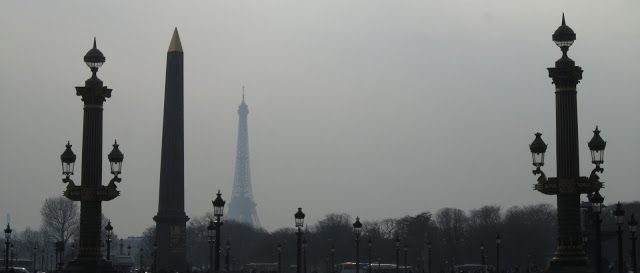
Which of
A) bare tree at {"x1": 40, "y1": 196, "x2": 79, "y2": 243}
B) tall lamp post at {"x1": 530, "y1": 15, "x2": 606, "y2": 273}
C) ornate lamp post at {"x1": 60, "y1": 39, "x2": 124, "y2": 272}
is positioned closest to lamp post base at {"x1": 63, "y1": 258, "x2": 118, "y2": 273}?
ornate lamp post at {"x1": 60, "y1": 39, "x2": 124, "y2": 272}

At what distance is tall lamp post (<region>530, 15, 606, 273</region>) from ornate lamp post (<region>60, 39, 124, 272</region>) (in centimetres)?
1188

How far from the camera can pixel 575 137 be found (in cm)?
3008

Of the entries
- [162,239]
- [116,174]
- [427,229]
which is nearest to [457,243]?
[427,229]

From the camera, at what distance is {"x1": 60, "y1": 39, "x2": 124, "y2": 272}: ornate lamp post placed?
117 ft

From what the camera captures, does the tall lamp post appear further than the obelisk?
No

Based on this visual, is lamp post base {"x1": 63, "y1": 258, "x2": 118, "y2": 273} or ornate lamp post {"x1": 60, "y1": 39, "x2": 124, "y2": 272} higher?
ornate lamp post {"x1": 60, "y1": 39, "x2": 124, "y2": 272}

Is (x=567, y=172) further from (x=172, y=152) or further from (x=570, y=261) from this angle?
(x=172, y=152)

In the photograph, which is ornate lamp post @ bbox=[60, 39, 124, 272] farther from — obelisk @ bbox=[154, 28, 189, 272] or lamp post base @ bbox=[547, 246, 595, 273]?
obelisk @ bbox=[154, 28, 189, 272]

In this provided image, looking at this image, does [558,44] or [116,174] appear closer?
[558,44]

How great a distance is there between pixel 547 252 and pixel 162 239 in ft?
218

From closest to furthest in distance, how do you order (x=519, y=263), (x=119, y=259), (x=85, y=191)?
(x=85, y=191), (x=119, y=259), (x=519, y=263)

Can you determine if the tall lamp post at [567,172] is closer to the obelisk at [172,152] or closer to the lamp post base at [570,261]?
the lamp post base at [570,261]

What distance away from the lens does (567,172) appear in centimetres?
3003

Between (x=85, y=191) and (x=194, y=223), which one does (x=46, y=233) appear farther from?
(x=85, y=191)
